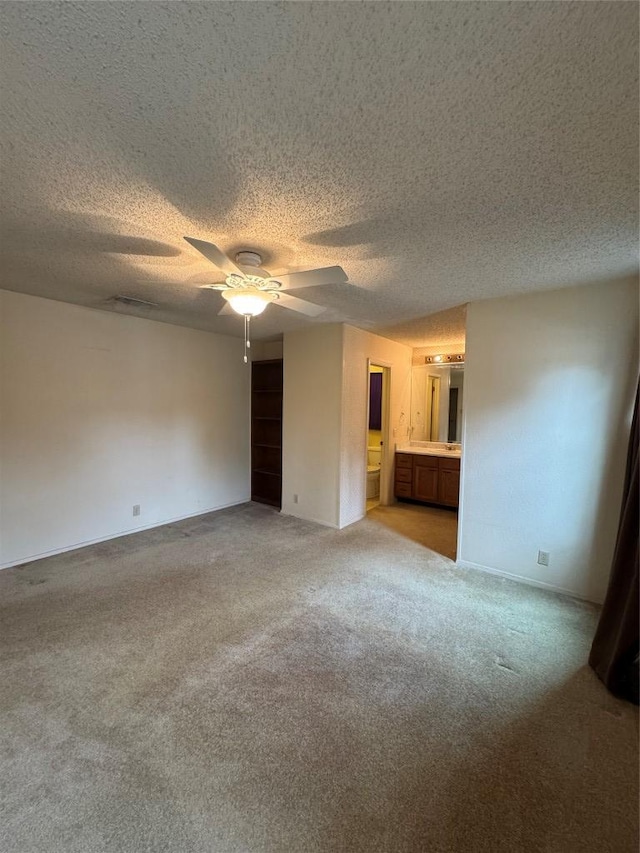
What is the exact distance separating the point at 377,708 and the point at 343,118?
8.39 ft

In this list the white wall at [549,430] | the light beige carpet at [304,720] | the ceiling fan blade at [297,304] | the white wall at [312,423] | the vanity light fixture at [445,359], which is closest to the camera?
the light beige carpet at [304,720]

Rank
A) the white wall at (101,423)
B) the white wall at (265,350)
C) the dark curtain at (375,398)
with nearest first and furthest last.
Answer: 1. the white wall at (101,423)
2. the white wall at (265,350)
3. the dark curtain at (375,398)

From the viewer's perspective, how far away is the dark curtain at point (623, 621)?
1.88 meters

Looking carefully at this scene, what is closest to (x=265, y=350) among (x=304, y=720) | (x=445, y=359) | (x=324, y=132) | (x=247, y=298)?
(x=445, y=359)

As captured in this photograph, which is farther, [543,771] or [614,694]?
[614,694]

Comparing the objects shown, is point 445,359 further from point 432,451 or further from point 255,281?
point 255,281

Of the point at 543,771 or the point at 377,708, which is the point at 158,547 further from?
the point at 543,771

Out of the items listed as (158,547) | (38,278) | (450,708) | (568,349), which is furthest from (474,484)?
(38,278)

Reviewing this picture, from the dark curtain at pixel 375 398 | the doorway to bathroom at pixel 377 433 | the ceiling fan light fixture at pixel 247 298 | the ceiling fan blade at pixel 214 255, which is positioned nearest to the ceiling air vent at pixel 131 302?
the ceiling fan light fixture at pixel 247 298

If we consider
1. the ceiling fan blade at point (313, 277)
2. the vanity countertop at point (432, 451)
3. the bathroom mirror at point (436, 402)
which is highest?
the ceiling fan blade at point (313, 277)

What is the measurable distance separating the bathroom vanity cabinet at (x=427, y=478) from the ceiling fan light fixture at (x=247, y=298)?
3.85 m

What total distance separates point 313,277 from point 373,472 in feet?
13.3

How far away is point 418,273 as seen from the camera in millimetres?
2588

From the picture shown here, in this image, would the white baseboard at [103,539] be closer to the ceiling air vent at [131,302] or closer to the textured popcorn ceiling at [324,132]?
the ceiling air vent at [131,302]
